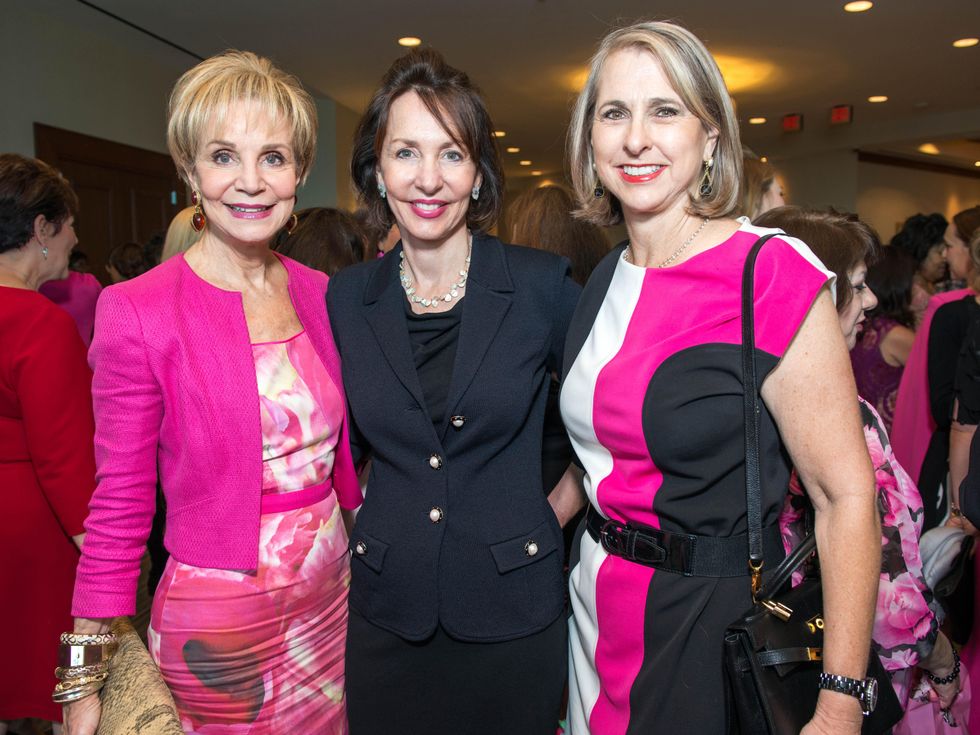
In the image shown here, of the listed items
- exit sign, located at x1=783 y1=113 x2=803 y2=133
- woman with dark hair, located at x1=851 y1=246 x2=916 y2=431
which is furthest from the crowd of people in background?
exit sign, located at x1=783 y1=113 x2=803 y2=133

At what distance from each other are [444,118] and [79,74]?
5425 millimetres

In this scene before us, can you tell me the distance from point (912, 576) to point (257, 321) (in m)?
1.46

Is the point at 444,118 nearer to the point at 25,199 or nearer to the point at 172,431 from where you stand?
the point at 172,431

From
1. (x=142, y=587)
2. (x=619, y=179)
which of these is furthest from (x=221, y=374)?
(x=142, y=587)

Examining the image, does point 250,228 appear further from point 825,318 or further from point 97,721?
point 825,318

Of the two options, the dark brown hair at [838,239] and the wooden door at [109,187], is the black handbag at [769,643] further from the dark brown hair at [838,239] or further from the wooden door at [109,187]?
the wooden door at [109,187]

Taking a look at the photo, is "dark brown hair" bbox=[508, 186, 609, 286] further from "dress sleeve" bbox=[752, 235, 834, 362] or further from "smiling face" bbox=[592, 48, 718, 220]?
"dress sleeve" bbox=[752, 235, 834, 362]

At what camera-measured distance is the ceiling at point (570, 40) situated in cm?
593

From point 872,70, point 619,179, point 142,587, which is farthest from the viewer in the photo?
point 872,70

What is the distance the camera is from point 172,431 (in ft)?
4.93

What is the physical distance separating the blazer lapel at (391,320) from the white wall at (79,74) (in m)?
4.66

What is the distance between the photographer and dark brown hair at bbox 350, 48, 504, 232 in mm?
1650

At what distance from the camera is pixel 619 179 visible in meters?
1.46

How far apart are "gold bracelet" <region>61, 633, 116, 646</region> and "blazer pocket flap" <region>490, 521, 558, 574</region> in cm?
72
